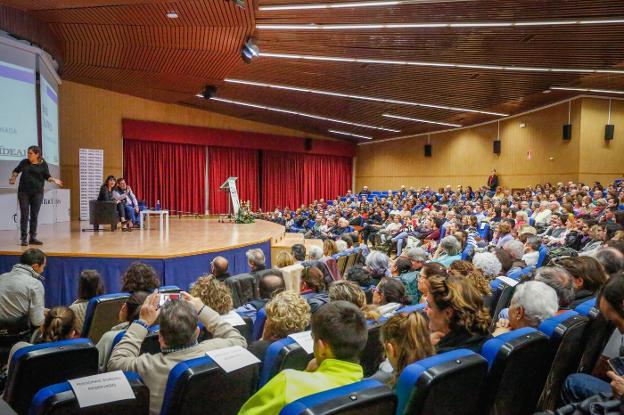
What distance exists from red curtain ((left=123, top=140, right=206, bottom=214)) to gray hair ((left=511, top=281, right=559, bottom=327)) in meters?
14.8

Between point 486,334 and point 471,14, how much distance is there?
5.92 metres

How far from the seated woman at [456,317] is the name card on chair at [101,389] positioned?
1.29m

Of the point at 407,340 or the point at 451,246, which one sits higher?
the point at 407,340

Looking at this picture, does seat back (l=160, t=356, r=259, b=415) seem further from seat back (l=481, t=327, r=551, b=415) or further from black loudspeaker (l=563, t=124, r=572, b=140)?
black loudspeaker (l=563, t=124, r=572, b=140)

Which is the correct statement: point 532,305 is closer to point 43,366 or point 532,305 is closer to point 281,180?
point 43,366

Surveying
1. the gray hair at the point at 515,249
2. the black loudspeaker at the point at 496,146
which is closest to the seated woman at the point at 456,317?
the gray hair at the point at 515,249

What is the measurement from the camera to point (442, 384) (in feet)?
5.06

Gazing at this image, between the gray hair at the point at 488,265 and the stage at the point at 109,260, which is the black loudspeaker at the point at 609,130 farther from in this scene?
the stage at the point at 109,260

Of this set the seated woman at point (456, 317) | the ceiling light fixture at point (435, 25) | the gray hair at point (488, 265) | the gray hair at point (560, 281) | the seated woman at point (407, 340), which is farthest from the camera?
the ceiling light fixture at point (435, 25)

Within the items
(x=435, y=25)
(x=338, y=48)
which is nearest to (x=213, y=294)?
(x=435, y=25)

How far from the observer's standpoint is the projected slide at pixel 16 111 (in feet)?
24.0

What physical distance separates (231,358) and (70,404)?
55 cm

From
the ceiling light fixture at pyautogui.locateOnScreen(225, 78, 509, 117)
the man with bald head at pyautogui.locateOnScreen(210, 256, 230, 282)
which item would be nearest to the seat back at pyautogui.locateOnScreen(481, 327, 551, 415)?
the man with bald head at pyautogui.locateOnScreen(210, 256, 230, 282)

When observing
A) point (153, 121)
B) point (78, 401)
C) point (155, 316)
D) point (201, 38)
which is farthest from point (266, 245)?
point (153, 121)
